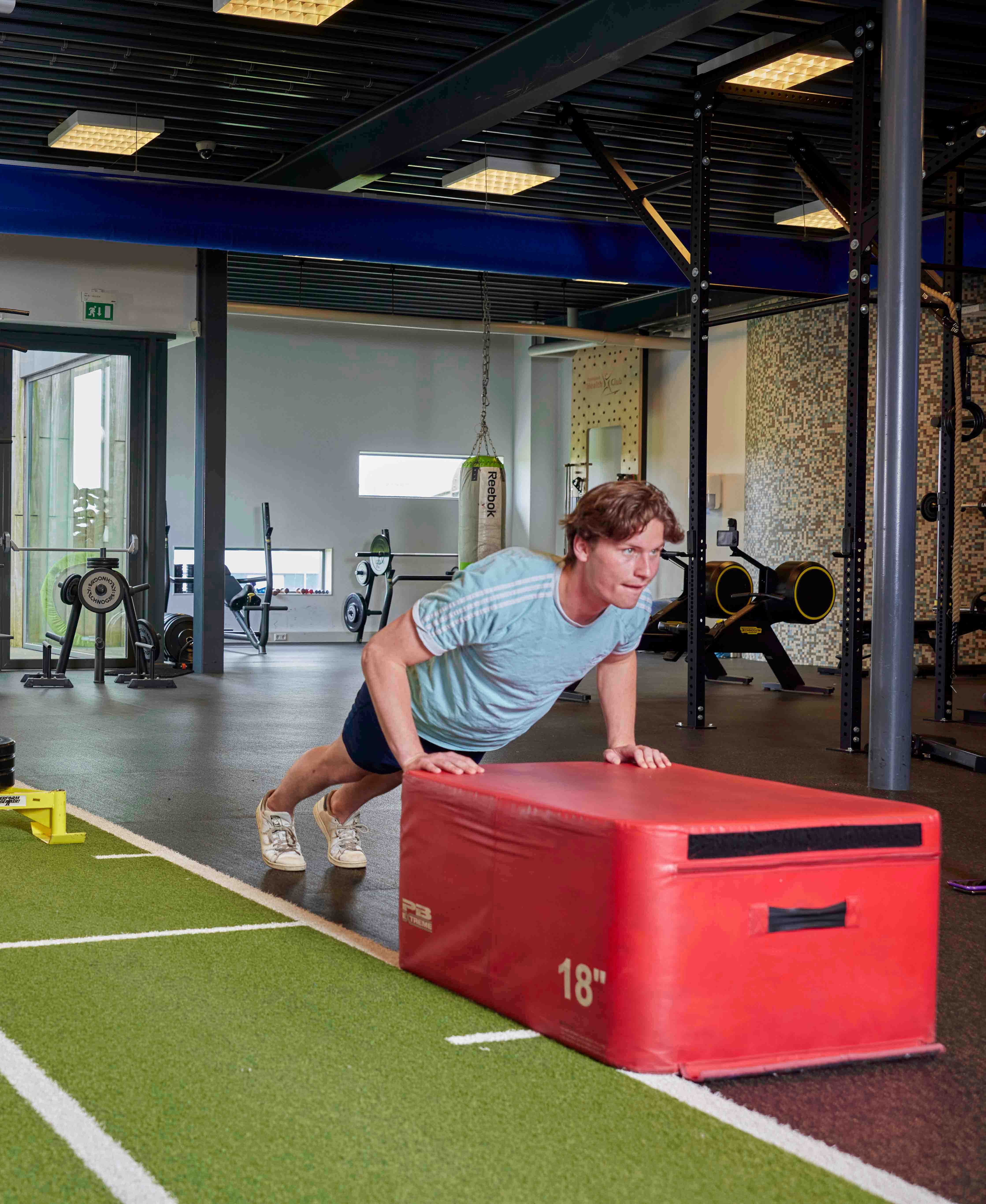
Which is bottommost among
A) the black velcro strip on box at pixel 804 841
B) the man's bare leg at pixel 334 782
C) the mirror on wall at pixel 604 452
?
the man's bare leg at pixel 334 782

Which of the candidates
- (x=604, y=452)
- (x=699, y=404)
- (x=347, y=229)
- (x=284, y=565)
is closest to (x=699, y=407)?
(x=699, y=404)

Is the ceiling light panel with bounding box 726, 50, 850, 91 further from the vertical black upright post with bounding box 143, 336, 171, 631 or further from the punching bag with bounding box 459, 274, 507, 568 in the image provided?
the punching bag with bounding box 459, 274, 507, 568

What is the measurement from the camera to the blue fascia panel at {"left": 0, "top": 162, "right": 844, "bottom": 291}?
808 centimetres

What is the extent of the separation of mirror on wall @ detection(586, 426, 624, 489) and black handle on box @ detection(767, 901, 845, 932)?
13.0 m

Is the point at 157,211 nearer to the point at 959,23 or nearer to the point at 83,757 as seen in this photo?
the point at 83,757

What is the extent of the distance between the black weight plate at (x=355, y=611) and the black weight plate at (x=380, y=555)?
1.16 ft

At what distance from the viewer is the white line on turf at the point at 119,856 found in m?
3.68

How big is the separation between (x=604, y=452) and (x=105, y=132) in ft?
27.0

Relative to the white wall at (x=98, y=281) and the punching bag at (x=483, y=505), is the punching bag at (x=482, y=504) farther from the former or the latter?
the white wall at (x=98, y=281)

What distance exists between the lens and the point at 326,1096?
2.02 meters

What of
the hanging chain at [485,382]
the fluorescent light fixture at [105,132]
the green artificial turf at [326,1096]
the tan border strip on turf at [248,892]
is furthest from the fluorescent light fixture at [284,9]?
the hanging chain at [485,382]

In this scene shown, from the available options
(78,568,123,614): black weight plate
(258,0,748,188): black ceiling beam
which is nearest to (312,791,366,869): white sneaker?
(258,0,748,188): black ceiling beam

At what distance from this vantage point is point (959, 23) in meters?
6.68

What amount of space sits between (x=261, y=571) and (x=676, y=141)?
8125mm
